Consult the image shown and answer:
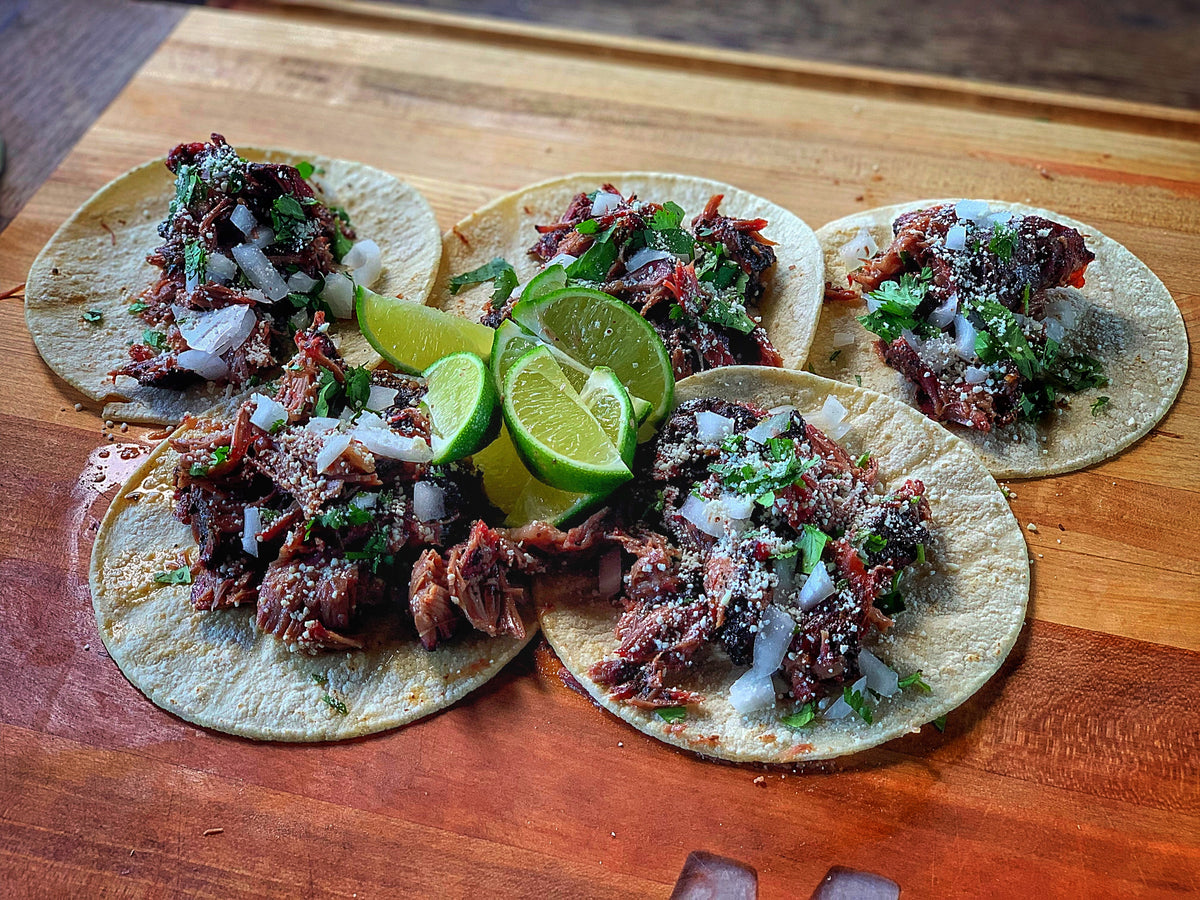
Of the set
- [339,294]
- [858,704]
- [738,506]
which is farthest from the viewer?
[339,294]

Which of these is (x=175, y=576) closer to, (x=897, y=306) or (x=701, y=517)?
(x=701, y=517)

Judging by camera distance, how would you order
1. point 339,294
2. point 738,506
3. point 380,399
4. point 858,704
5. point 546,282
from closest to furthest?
1. point 858,704
2. point 738,506
3. point 380,399
4. point 546,282
5. point 339,294

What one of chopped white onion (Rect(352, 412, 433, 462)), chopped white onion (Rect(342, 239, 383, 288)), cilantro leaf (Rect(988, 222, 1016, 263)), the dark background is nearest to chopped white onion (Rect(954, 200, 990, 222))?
cilantro leaf (Rect(988, 222, 1016, 263))

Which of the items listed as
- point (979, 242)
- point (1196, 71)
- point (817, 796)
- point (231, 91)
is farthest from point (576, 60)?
point (1196, 71)

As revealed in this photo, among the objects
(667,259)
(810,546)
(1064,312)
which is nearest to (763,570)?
(810,546)

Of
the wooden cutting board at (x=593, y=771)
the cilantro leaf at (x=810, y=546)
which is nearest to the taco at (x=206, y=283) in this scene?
the wooden cutting board at (x=593, y=771)

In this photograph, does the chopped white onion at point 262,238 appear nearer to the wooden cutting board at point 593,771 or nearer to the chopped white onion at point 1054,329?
the wooden cutting board at point 593,771
